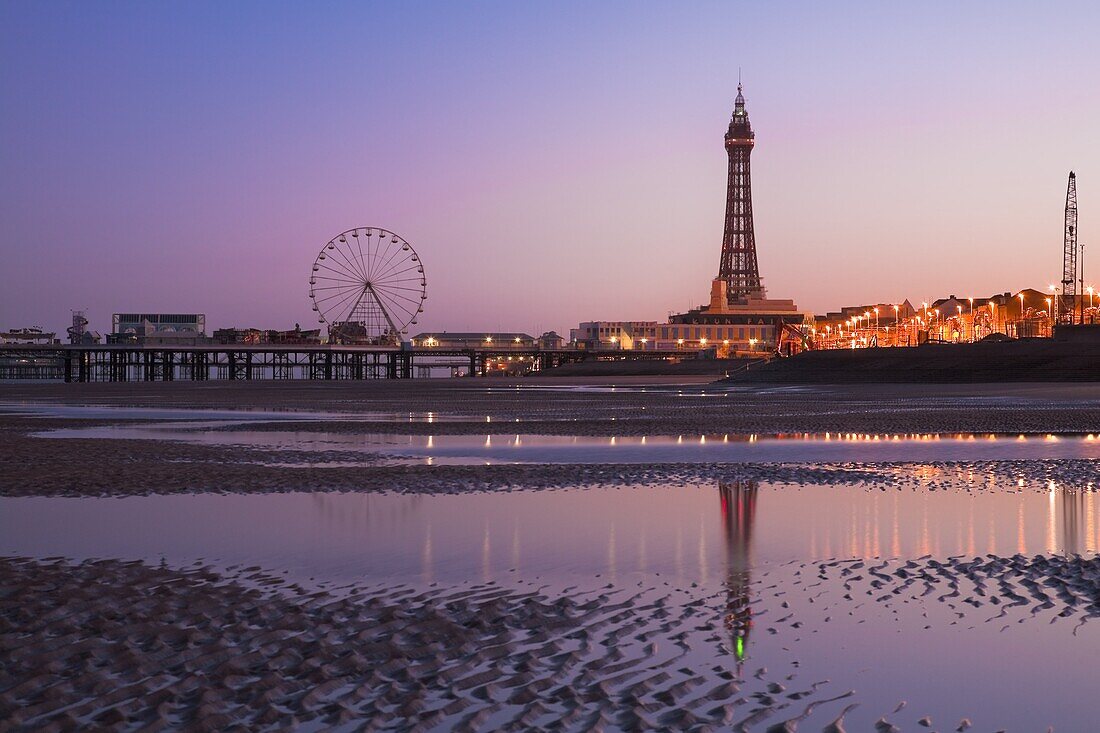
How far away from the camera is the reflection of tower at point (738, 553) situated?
507 cm

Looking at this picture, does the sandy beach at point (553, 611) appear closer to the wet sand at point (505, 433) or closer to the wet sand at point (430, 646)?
the wet sand at point (430, 646)

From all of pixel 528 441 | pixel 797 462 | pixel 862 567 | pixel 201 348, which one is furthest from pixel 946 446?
pixel 201 348

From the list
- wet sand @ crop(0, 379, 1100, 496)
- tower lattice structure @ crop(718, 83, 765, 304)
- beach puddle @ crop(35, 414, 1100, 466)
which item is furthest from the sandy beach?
tower lattice structure @ crop(718, 83, 765, 304)

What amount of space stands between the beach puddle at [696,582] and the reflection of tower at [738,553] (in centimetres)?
2

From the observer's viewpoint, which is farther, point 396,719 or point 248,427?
point 248,427

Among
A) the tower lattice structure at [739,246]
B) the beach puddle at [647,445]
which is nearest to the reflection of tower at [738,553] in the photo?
the beach puddle at [647,445]

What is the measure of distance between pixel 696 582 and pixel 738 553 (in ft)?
3.00

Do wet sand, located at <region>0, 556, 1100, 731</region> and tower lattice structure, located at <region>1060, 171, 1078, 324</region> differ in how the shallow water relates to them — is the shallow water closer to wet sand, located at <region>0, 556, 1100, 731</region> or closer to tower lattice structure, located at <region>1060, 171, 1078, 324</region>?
wet sand, located at <region>0, 556, 1100, 731</region>

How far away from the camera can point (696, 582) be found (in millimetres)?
6137

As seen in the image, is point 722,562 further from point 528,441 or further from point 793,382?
point 793,382

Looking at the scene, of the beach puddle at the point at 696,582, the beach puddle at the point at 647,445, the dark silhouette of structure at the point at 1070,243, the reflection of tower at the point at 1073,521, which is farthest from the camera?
the dark silhouette of structure at the point at 1070,243

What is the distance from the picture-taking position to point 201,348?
406 feet

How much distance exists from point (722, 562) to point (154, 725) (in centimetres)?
366

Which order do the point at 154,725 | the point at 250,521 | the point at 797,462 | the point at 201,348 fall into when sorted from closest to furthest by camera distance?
the point at 154,725 < the point at 250,521 < the point at 797,462 < the point at 201,348
